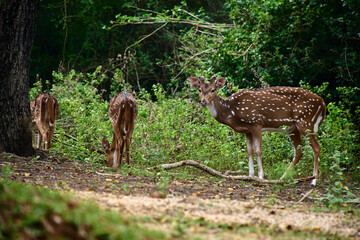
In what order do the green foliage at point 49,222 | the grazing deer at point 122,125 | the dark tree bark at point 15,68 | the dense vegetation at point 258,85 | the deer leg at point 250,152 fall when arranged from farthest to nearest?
the dense vegetation at point 258,85 < the deer leg at point 250,152 < the grazing deer at point 122,125 < the dark tree bark at point 15,68 < the green foliage at point 49,222

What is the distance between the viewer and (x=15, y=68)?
7.27 metres

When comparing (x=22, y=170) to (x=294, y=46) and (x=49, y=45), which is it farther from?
(x=49, y=45)

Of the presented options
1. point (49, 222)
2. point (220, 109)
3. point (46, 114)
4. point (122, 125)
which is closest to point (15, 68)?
point (122, 125)

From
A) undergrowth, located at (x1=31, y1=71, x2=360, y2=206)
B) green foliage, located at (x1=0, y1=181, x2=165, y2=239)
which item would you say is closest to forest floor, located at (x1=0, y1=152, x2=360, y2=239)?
green foliage, located at (x1=0, y1=181, x2=165, y2=239)

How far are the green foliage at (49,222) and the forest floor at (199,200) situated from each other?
0.78 metres

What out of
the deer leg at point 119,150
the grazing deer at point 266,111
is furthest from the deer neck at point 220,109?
the deer leg at point 119,150

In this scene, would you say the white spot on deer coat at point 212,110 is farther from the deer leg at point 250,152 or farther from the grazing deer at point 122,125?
the grazing deer at point 122,125

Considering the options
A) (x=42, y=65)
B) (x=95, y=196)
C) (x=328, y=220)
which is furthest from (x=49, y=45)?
(x=328, y=220)

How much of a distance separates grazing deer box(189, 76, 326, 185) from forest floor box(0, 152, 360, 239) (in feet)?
3.64

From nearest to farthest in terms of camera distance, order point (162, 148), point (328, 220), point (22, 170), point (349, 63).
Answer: point (328, 220)
point (22, 170)
point (162, 148)
point (349, 63)

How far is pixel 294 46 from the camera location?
11.3m

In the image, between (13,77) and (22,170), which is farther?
(13,77)

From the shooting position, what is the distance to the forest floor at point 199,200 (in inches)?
172

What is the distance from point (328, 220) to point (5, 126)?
4.97 meters
